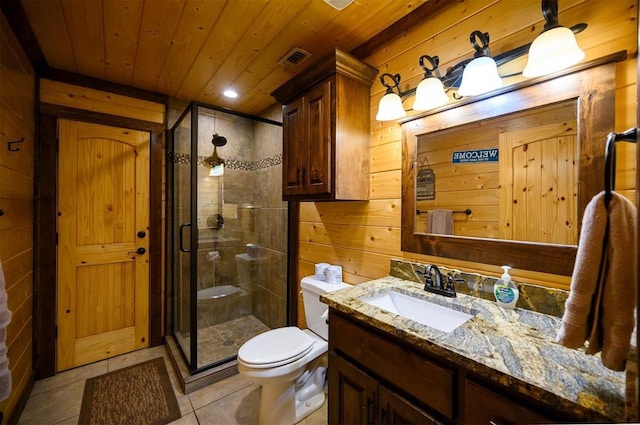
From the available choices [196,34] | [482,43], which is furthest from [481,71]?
[196,34]

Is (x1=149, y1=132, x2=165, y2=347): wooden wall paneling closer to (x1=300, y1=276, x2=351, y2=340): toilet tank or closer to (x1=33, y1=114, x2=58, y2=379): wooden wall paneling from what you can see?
(x1=33, y1=114, x2=58, y2=379): wooden wall paneling

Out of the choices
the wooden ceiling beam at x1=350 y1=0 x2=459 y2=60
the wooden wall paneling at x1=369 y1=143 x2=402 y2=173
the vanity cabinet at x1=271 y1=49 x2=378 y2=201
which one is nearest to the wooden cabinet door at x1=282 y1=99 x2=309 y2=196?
the vanity cabinet at x1=271 y1=49 x2=378 y2=201

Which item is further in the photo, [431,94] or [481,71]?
[431,94]

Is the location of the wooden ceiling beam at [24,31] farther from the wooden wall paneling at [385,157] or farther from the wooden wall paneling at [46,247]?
the wooden wall paneling at [385,157]

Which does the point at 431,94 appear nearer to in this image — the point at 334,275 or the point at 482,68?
the point at 482,68

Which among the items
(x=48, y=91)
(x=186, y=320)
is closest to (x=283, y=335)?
(x=186, y=320)

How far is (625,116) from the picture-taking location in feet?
2.96

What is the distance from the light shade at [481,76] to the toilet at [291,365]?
1332 mm

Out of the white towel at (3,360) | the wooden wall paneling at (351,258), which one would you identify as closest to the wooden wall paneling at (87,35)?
the white towel at (3,360)

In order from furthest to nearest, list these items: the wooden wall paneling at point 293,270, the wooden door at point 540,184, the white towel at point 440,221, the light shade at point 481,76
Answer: the wooden wall paneling at point 293,270 → the white towel at point 440,221 → the light shade at point 481,76 → the wooden door at point 540,184

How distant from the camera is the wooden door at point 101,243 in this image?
2.12 m

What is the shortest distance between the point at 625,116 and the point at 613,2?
0.41 meters

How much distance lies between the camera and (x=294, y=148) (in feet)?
5.96

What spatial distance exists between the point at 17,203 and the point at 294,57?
1991 millimetres
